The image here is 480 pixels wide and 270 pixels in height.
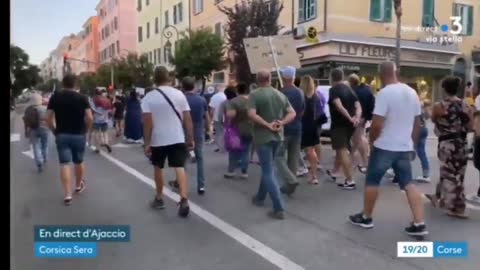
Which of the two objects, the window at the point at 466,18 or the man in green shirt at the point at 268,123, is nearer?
the window at the point at 466,18

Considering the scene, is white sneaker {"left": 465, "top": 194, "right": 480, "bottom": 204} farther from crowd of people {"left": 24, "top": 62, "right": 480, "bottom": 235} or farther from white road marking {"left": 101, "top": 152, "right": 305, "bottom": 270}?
white road marking {"left": 101, "top": 152, "right": 305, "bottom": 270}

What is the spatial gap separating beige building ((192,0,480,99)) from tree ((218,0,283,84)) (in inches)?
4.8

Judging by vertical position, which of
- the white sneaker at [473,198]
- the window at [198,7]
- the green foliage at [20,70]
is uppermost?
the window at [198,7]

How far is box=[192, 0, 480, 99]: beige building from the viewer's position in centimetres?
328

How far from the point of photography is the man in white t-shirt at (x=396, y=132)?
3.44 metres

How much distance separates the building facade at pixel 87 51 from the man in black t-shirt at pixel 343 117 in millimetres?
2494

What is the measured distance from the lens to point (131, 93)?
28.4 ft

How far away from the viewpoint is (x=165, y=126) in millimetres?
3959

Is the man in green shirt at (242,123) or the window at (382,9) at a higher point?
the window at (382,9)

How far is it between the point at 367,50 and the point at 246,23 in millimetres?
1492

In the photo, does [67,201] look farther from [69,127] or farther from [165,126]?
[165,126]

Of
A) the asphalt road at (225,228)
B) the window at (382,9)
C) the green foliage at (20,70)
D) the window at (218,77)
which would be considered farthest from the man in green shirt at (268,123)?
the window at (218,77)

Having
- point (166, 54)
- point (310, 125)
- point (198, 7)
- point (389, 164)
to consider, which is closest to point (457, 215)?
point (389, 164)

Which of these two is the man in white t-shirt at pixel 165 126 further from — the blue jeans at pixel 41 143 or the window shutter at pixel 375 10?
the blue jeans at pixel 41 143
